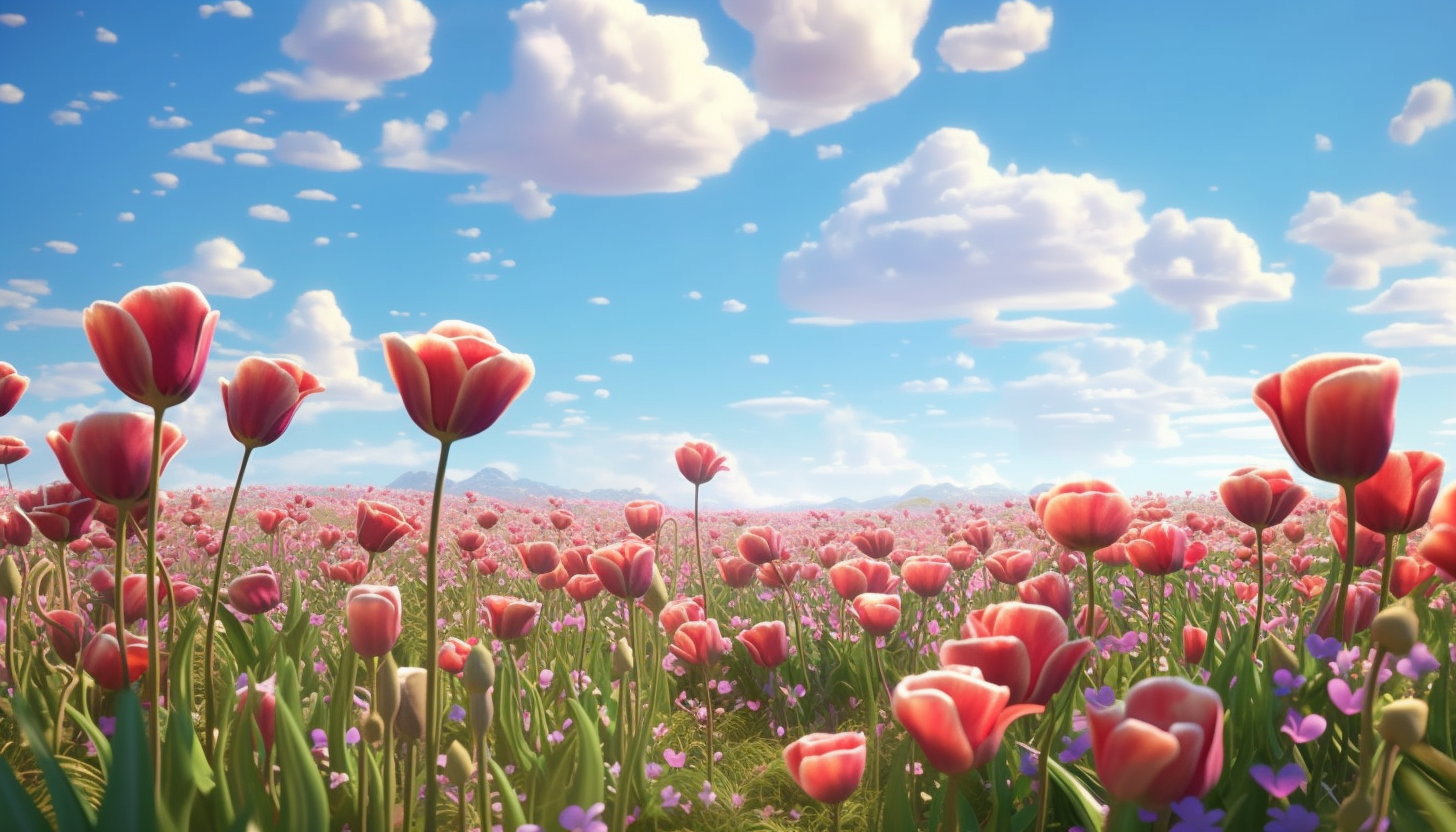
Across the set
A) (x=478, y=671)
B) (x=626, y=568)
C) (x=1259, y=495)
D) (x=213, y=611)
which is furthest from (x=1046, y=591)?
(x=213, y=611)

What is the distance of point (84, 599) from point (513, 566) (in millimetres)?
4861

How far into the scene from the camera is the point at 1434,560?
1.93 meters

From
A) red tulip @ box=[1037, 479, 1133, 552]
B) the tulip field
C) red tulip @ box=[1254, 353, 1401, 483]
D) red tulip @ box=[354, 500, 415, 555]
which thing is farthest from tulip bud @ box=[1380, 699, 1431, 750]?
red tulip @ box=[354, 500, 415, 555]

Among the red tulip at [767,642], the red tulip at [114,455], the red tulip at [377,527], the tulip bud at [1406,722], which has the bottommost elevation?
the red tulip at [767,642]

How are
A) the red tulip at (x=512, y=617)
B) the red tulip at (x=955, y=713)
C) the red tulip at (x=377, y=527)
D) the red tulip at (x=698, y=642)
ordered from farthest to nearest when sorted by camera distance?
1. the red tulip at (x=698, y=642)
2. the red tulip at (x=377, y=527)
3. the red tulip at (x=512, y=617)
4. the red tulip at (x=955, y=713)

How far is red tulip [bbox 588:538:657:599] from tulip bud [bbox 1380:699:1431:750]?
6.59ft

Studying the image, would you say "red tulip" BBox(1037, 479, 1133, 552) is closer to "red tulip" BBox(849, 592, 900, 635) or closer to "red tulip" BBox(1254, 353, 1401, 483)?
"red tulip" BBox(1254, 353, 1401, 483)

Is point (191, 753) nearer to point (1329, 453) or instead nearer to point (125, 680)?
point (125, 680)

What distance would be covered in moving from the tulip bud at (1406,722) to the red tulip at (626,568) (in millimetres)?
2009

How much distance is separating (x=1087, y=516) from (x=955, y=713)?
1.23 meters

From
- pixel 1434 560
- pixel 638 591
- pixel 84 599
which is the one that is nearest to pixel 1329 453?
pixel 1434 560

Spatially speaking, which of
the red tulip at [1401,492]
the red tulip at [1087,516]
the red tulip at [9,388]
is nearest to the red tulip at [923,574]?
the red tulip at [1087,516]

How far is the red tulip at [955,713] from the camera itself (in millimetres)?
1404

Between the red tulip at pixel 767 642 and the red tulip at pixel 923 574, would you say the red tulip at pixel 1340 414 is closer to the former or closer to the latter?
the red tulip at pixel 923 574
